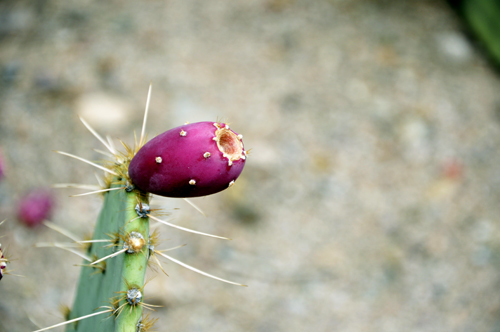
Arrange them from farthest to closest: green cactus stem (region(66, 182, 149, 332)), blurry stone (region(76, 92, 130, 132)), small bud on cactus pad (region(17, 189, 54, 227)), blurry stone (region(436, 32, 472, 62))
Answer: blurry stone (region(436, 32, 472, 62)) → blurry stone (region(76, 92, 130, 132)) → small bud on cactus pad (region(17, 189, 54, 227)) → green cactus stem (region(66, 182, 149, 332))

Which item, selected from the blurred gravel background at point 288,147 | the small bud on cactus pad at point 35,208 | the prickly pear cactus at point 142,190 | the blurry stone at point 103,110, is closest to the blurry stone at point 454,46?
the blurred gravel background at point 288,147

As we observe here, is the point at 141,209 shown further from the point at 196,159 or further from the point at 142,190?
the point at 196,159

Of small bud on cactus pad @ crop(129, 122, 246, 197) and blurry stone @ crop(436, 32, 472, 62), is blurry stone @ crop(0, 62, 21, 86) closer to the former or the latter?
small bud on cactus pad @ crop(129, 122, 246, 197)

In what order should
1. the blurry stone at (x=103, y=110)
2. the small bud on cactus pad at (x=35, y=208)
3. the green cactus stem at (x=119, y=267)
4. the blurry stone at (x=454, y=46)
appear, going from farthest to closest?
the blurry stone at (x=454, y=46) < the blurry stone at (x=103, y=110) < the small bud on cactus pad at (x=35, y=208) < the green cactus stem at (x=119, y=267)

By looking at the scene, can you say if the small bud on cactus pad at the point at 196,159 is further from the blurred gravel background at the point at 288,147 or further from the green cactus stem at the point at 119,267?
the blurred gravel background at the point at 288,147

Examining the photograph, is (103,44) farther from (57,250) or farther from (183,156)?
(183,156)

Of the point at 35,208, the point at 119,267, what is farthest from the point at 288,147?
the point at 119,267

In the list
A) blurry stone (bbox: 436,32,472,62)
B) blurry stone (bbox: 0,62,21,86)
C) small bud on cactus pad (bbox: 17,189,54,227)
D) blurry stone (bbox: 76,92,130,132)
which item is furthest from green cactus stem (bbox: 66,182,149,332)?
blurry stone (bbox: 436,32,472,62)

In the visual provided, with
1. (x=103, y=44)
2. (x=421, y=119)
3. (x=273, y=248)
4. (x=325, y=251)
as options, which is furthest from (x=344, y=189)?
(x=103, y=44)
